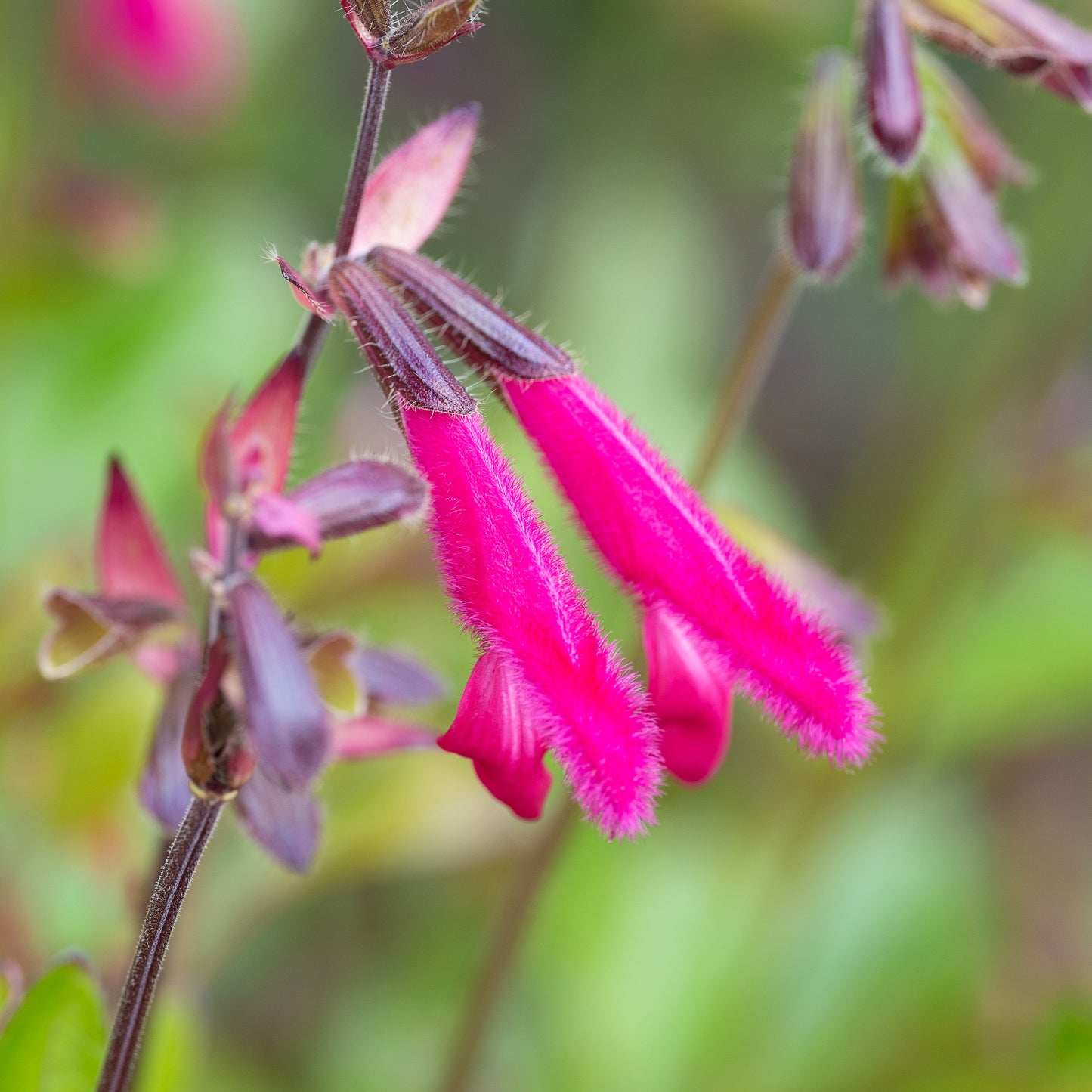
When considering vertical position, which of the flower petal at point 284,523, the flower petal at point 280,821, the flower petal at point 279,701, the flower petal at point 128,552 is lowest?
the flower petal at point 280,821

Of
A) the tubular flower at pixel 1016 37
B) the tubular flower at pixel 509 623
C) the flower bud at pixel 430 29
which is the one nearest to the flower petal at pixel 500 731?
the tubular flower at pixel 509 623

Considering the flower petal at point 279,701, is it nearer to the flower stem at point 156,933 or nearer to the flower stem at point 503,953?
the flower stem at point 156,933

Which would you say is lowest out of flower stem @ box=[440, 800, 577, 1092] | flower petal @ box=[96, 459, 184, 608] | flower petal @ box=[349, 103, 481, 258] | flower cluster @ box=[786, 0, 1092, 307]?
flower stem @ box=[440, 800, 577, 1092]

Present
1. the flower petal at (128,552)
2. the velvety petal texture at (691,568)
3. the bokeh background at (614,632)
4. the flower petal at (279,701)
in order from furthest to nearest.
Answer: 1. the bokeh background at (614,632)
2. the flower petal at (128,552)
3. the velvety petal texture at (691,568)
4. the flower petal at (279,701)

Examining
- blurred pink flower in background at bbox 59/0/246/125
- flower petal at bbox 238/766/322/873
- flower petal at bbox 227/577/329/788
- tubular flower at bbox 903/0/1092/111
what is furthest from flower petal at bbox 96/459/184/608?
blurred pink flower in background at bbox 59/0/246/125

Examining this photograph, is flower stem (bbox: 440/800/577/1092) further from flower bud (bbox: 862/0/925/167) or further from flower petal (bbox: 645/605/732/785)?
flower bud (bbox: 862/0/925/167)

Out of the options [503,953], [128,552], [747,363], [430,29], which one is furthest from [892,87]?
[503,953]
